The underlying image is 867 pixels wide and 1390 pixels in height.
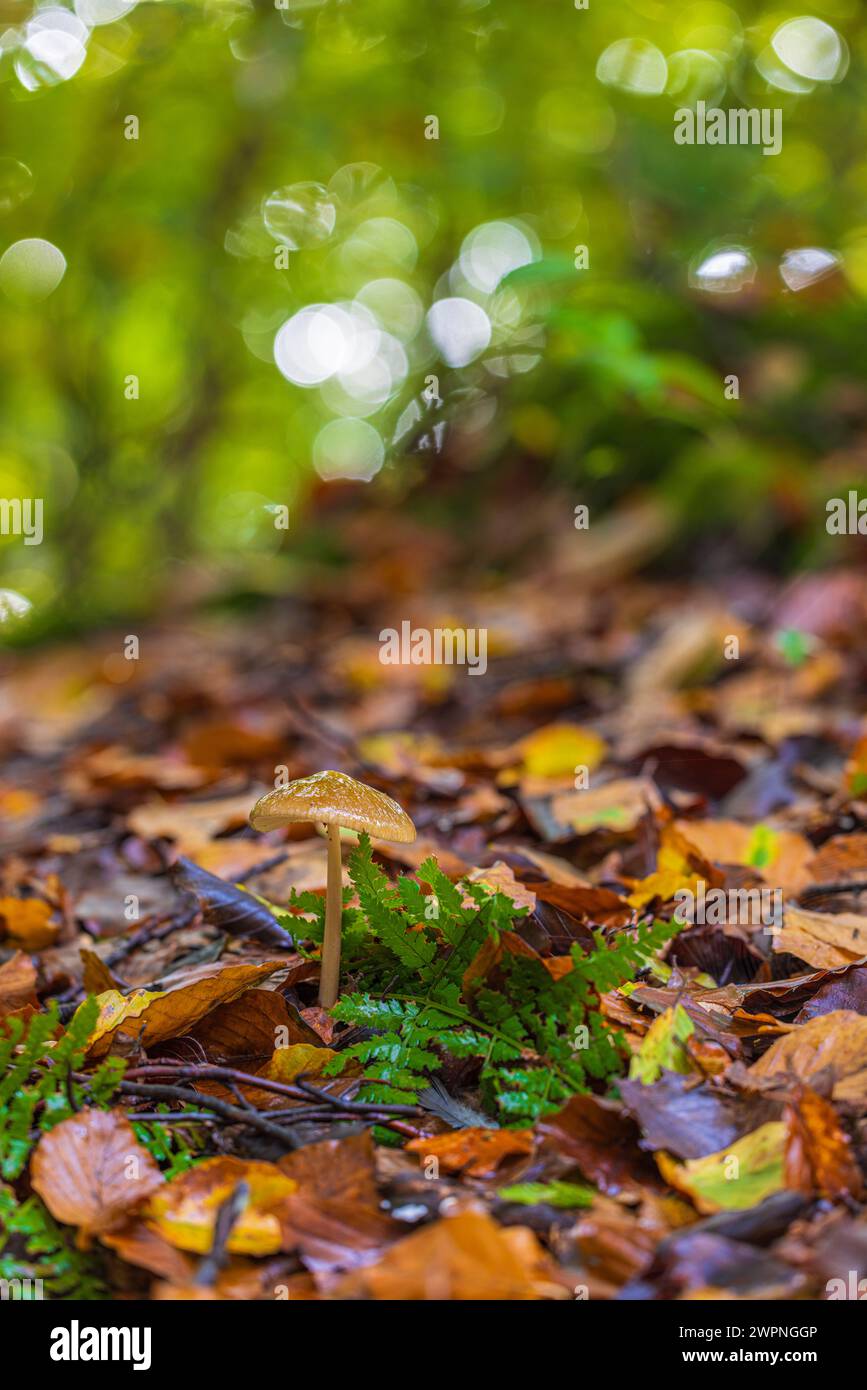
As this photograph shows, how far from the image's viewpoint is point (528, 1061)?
1.58m

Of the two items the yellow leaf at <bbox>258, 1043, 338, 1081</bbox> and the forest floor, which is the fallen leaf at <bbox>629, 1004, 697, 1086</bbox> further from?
the yellow leaf at <bbox>258, 1043, 338, 1081</bbox>

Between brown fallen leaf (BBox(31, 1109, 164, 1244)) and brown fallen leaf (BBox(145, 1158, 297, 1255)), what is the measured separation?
0.12 ft

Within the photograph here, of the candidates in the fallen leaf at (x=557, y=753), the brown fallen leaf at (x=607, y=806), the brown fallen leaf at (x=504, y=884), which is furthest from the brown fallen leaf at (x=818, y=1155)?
the fallen leaf at (x=557, y=753)

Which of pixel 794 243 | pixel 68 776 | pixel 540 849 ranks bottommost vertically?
pixel 540 849

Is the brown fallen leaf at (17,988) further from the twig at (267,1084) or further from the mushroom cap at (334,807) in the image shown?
the mushroom cap at (334,807)

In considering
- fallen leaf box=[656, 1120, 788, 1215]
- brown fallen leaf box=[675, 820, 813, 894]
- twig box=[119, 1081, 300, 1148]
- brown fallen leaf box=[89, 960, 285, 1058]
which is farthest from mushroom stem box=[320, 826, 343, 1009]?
brown fallen leaf box=[675, 820, 813, 894]

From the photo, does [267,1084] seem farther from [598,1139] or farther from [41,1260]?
[598,1139]

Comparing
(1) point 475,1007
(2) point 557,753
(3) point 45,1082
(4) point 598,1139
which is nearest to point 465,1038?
(1) point 475,1007

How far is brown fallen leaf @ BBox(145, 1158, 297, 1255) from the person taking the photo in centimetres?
130

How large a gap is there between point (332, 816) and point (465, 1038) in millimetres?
391

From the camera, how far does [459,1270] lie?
1142 mm

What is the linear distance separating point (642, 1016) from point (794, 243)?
5.53m
